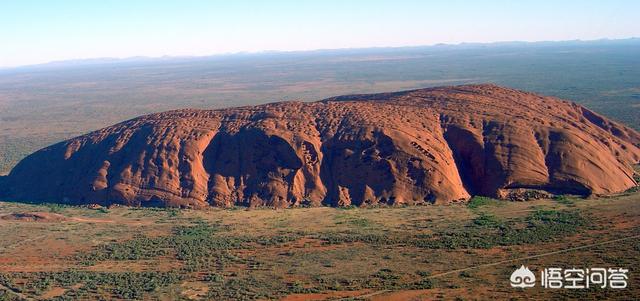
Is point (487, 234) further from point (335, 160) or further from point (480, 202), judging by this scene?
point (335, 160)

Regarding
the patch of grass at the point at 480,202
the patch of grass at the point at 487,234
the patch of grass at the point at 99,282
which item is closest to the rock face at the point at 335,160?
the patch of grass at the point at 480,202

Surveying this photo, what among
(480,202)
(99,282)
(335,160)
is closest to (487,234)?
(480,202)

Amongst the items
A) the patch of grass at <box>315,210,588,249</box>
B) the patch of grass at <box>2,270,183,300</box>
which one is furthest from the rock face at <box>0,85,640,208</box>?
the patch of grass at <box>2,270,183,300</box>

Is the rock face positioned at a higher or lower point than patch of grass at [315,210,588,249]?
higher

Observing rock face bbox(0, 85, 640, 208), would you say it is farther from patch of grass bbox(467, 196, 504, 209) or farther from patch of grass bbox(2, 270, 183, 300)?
patch of grass bbox(2, 270, 183, 300)

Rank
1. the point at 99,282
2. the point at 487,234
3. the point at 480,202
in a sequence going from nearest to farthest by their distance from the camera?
the point at 99,282
the point at 487,234
the point at 480,202

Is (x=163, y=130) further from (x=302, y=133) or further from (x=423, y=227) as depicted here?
(x=423, y=227)

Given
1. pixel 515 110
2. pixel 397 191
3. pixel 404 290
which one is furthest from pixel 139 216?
pixel 515 110

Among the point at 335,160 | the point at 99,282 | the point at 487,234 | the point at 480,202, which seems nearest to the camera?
the point at 99,282

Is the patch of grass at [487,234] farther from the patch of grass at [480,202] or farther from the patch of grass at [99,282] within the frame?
the patch of grass at [99,282]
